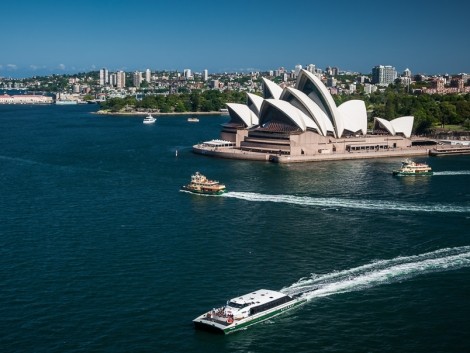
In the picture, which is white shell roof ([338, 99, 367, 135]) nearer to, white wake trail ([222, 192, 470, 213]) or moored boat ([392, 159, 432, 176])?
moored boat ([392, 159, 432, 176])

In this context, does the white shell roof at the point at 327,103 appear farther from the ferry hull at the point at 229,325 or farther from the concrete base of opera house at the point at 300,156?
the ferry hull at the point at 229,325

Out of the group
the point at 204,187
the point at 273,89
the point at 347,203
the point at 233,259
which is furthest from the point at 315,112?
the point at 233,259

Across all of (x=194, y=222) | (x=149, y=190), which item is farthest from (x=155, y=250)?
(x=149, y=190)

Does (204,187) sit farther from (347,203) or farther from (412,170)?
(412,170)

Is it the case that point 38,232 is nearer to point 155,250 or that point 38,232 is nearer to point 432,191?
point 155,250

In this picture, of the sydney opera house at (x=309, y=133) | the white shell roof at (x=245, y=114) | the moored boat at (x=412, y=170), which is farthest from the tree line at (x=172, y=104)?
the moored boat at (x=412, y=170)
